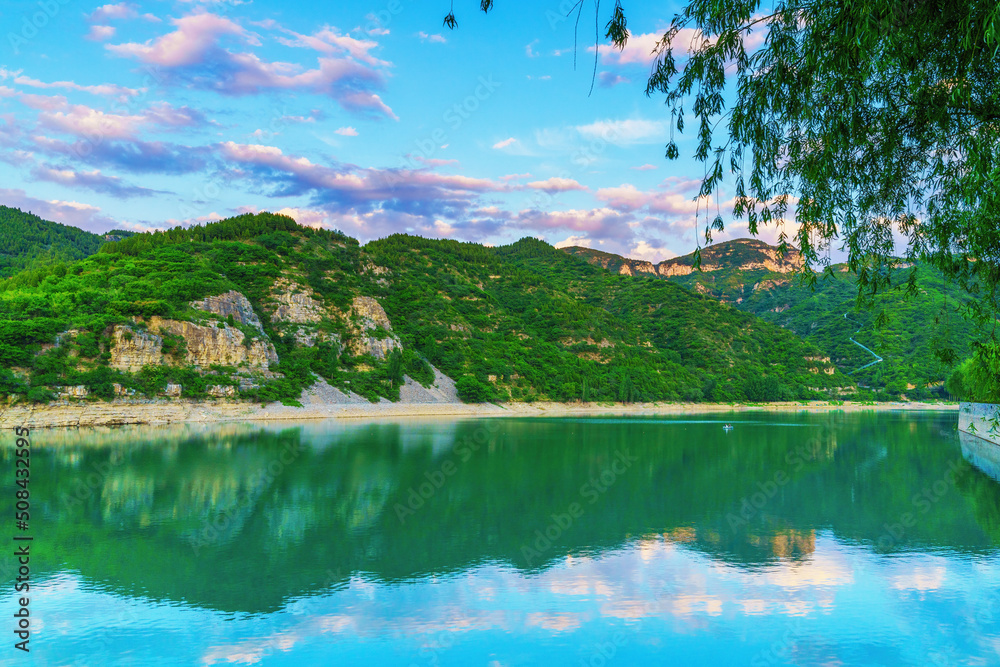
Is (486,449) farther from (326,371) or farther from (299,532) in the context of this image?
(326,371)

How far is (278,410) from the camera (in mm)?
72750

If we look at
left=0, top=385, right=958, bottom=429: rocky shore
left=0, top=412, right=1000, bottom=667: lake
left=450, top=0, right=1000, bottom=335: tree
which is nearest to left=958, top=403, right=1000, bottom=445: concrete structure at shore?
left=0, top=412, right=1000, bottom=667: lake

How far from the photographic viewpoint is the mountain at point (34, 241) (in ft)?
348

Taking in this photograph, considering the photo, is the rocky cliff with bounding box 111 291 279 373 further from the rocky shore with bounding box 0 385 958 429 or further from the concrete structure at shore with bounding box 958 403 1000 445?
the concrete structure at shore with bounding box 958 403 1000 445

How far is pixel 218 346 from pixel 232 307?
10.6m

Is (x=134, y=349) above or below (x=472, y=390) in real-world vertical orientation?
above

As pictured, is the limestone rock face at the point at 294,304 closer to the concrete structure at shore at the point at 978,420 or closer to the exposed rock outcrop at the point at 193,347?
the exposed rock outcrop at the point at 193,347

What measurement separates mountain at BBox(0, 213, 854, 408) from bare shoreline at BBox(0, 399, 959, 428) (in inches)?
63.2

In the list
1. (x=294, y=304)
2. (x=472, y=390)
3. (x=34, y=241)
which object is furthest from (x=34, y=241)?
(x=472, y=390)

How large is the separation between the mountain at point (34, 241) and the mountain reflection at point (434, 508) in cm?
8516

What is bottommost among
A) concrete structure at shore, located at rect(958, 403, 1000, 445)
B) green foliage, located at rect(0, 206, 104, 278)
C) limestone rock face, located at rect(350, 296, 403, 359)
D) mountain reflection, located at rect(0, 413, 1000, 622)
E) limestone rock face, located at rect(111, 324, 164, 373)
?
mountain reflection, located at rect(0, 413, 1000, 622)

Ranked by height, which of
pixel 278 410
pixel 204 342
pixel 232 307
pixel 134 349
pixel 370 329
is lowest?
pixel 278 410

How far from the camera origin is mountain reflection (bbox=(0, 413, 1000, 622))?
47.5ft

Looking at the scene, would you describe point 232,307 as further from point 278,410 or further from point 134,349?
point 134,349
